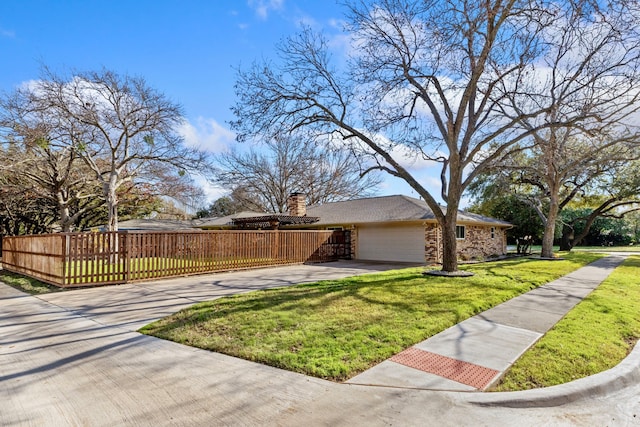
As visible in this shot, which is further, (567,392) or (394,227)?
(394,227)

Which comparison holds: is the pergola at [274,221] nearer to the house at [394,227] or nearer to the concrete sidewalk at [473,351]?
the house at [394,227]

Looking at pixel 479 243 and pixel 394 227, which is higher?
pixel 394 227

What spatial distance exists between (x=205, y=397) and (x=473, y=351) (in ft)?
10.9

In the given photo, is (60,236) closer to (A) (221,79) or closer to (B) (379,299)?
(A) (221,79)

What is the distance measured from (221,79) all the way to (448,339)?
10643 mm

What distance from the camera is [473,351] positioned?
15.7ft

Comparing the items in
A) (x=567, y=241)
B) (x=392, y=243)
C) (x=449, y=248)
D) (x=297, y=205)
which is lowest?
(x=567, y=241)

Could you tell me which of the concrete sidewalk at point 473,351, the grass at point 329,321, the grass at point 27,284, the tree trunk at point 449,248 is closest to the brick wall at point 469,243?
the tree trunk at point 449,248

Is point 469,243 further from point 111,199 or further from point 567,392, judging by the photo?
point 111,199

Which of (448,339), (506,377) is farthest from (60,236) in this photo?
(506,377)

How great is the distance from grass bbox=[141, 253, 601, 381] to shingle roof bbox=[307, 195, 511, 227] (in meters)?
8.07

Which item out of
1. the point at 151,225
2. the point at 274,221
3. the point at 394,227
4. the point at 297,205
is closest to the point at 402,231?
the point at 394,227

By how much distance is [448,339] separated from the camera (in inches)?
208

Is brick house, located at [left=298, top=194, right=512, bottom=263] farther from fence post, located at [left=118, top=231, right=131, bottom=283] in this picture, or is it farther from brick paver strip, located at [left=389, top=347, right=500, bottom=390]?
brick paver strip, located at [left=389, top=347, right=500, bottom=390]
